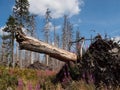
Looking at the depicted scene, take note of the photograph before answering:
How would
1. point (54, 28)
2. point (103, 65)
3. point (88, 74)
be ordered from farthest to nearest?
point (54, 28) < point (103, 65) < point (88, 74)

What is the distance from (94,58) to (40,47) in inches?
72.0

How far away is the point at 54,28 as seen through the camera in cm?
9019

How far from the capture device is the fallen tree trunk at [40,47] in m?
9.77

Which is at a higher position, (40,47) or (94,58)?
(40,47)

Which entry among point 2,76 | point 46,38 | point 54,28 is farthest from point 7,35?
point 2,76

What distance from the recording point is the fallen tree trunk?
9766mm

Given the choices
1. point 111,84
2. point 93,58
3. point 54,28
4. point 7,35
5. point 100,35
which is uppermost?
point 54,28

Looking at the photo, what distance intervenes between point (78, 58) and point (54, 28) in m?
79.7

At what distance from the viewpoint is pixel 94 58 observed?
10500mm

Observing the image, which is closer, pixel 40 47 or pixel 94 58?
pixel 40 47

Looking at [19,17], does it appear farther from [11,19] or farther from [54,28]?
[54,28]

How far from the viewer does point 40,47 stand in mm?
10070

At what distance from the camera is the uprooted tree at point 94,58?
9836mm

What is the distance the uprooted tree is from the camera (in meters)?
9.84
